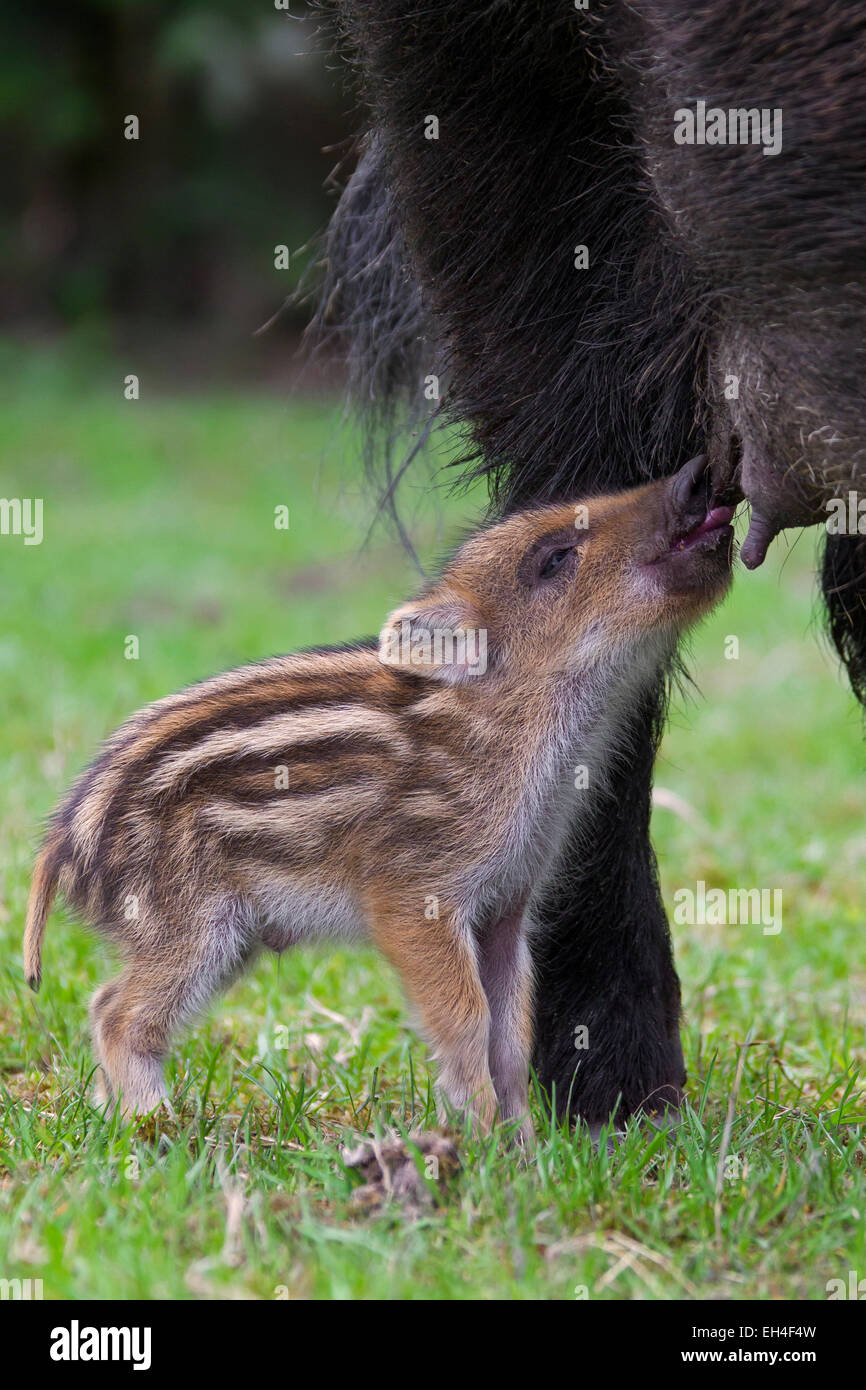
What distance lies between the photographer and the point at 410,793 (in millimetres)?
2844

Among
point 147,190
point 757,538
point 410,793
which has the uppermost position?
point 147,190

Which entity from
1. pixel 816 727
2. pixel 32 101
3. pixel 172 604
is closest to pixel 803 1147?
pixel 816 727

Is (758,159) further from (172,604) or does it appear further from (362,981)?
(172,604)

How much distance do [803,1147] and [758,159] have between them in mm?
1571

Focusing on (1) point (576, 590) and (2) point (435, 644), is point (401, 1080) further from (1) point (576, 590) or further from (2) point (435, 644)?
(1) point (576, 590)

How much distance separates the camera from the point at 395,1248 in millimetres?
2236

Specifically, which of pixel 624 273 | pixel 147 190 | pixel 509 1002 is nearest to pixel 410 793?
pixel 509 1002

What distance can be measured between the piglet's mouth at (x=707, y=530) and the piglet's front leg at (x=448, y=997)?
2.38ft

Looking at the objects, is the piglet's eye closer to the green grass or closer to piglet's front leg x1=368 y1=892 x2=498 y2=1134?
the green grass

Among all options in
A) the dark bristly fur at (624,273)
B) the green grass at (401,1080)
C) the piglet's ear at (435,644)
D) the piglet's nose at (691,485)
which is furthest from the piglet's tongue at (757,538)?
the green grass at (401,1080)

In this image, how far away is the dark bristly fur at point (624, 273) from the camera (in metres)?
2.29

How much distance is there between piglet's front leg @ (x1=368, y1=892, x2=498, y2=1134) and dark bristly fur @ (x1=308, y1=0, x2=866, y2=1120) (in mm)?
375

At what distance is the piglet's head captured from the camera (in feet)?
9.29

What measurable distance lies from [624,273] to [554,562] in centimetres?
50
